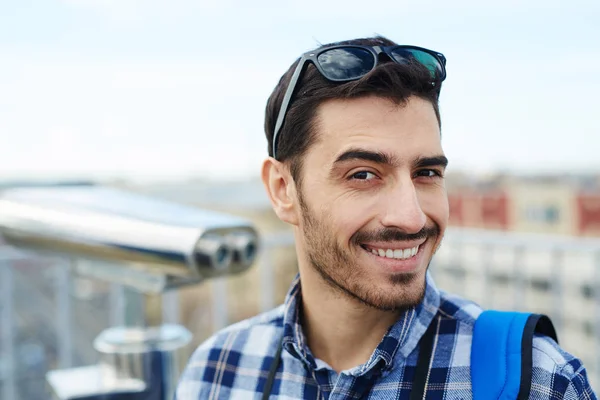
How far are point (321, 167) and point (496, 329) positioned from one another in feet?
1.39

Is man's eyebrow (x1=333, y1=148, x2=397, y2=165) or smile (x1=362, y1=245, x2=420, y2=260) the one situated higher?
man's eyebrow (x1=333, y1=148, x2=397, y2=165)

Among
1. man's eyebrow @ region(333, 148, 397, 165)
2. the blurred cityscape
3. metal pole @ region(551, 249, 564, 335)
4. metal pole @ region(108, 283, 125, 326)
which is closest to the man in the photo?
man's eyebrow @ region(333, 148, 397, 165)

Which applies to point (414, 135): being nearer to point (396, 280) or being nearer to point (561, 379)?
point (396, 280)

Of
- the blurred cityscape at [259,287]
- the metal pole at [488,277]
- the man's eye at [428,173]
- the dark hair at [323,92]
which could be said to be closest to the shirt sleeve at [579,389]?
the man's eye at [428,173]

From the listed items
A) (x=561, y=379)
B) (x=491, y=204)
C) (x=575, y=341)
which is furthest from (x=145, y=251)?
(x=491, y=204)

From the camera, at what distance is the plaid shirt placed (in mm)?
1037

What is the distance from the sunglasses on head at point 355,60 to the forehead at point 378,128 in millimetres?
53

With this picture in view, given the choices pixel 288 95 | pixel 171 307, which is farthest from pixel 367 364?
pixel 171 307

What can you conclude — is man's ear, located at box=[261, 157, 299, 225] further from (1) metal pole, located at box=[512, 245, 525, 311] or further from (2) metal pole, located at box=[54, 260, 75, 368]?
(1) metal pole, located at box=[512, 245, 525, 311]

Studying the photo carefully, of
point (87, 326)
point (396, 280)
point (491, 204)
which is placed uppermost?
point (396, 280)

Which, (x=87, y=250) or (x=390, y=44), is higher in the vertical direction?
(x=390, y=44)

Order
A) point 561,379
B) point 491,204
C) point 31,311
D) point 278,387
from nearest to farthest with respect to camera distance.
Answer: point 561,379
point 278,387
point 31,311
point 491,204

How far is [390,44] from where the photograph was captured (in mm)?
1286

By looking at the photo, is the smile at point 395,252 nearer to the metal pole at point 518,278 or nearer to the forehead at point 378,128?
the forehead at point 378,128
